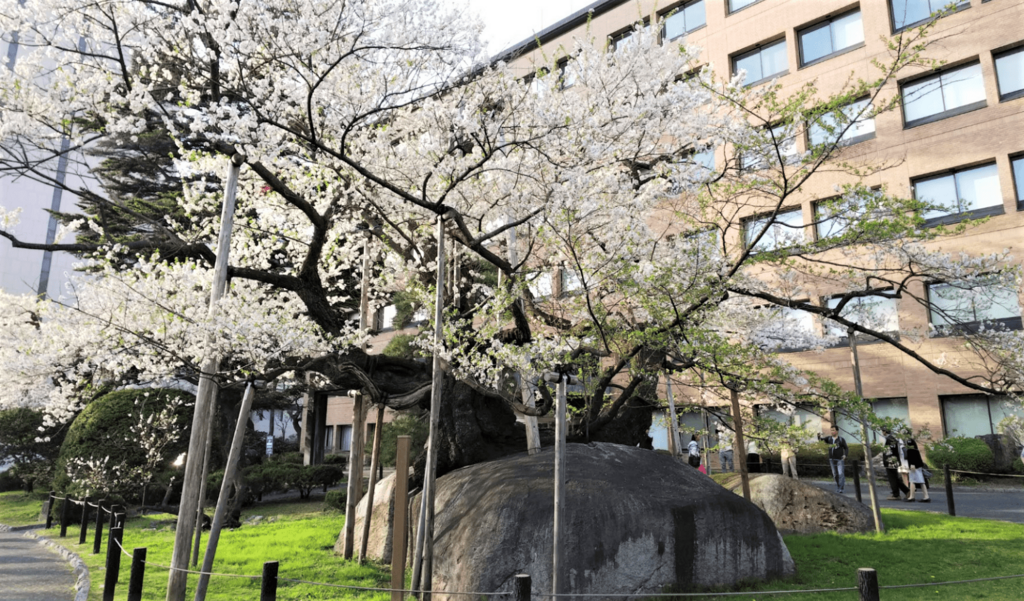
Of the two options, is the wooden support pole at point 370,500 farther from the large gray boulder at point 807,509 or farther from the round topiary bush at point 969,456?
the round topiary bush at point 969,456

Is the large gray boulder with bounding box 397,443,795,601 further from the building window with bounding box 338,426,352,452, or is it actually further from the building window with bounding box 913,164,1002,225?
the building window with bounding box 338,426,352,452

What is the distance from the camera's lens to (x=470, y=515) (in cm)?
761

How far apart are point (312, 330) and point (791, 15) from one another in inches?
975

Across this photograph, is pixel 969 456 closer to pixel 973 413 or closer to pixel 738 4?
pixel 973 413

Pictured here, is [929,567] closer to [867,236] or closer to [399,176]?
[867,236]

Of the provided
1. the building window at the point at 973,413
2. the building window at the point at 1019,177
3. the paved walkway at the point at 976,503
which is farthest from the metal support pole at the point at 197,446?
the building window at the point at 1019,177

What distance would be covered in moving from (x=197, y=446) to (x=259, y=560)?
314 centimetres

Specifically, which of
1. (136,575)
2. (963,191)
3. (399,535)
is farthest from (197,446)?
(963,191)

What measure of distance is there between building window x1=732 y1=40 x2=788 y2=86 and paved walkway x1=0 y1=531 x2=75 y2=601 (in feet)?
88.4

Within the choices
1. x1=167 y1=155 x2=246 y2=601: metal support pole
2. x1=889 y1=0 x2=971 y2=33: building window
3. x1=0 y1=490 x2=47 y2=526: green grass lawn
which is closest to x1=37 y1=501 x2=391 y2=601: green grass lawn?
x1=167 y1=155 x2=246 y2=601: metal support pole

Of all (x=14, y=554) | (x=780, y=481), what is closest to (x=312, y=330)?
(x=14, y=554)

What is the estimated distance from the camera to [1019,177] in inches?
808

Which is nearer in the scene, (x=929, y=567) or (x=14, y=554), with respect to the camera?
(x=929, y=567)

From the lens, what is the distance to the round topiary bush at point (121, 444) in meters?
15.1
